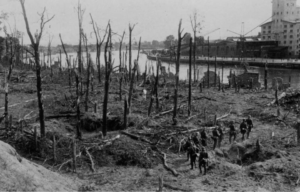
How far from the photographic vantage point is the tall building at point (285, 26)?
277 feet

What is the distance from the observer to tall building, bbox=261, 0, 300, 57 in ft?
277

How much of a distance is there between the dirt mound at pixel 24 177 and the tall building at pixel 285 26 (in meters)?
83.8

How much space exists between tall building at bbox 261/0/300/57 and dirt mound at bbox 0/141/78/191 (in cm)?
8376

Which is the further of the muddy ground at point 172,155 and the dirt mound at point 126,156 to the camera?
the dirt mound at point 126,156

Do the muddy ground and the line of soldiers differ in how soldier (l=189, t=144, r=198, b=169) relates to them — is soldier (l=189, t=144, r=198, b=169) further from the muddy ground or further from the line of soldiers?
the muddy ground

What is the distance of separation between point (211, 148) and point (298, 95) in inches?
578

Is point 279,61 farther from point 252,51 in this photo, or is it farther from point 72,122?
point 72,122

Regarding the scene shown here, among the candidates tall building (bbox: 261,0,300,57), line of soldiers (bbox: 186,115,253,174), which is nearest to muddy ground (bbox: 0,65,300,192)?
line of soldiers (bbox: 186,115,253,174)

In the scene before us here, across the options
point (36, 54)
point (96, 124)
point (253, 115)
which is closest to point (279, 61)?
point (253, 115)

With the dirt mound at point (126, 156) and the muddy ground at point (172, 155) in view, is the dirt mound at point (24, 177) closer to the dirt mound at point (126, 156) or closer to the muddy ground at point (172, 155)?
the muddy ground at point (172, 155)

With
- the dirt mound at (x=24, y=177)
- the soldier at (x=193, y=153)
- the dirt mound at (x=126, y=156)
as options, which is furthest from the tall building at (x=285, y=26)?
the dirt mound at (x=24, y=177)

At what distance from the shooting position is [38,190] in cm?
962

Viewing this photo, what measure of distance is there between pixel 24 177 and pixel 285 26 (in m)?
89.6

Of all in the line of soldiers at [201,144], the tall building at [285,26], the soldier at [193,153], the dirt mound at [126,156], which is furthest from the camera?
the tall building at [285,26]
